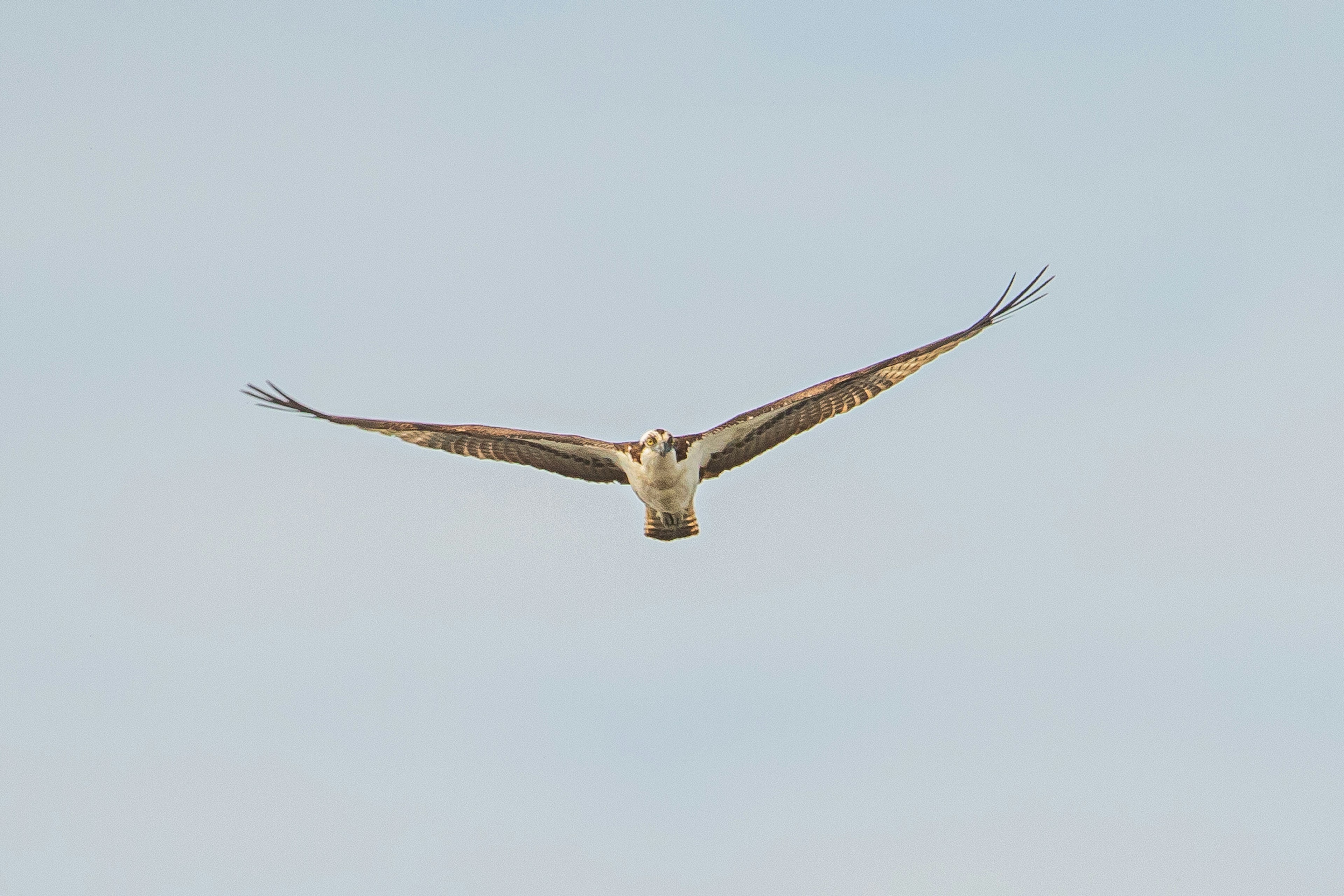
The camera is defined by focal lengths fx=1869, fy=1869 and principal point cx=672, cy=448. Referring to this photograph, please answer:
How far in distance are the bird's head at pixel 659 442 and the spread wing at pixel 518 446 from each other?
70 cm

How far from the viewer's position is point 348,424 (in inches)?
935

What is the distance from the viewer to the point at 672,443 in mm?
22594

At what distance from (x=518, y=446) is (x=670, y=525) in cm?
222

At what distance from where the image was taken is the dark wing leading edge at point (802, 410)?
22.5 metres

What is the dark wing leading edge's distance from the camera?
22453mm

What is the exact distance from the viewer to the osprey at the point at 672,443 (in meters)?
22.6

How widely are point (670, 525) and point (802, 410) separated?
2234mm

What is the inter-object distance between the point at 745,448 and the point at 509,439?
3.02 m

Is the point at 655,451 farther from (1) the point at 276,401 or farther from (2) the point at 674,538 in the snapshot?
(1) the point at 276,401

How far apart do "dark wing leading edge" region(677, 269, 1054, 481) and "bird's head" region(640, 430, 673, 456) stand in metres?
0.28

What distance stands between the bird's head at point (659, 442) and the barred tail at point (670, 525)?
115 cm

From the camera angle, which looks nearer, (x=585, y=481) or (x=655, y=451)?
(x=655, y=451)

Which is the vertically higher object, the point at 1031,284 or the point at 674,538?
the point at 1031,284

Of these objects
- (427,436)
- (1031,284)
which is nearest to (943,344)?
(1031,284)
